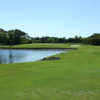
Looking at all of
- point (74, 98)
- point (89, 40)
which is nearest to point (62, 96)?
point (74, 98)

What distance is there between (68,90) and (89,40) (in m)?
66.0

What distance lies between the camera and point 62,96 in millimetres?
4859

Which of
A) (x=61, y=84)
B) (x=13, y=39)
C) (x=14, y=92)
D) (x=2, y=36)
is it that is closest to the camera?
(x=14, y=92)

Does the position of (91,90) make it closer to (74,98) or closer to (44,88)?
(74,98)

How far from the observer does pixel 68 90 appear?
213 inches

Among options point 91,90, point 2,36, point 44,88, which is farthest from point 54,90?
point 2,36

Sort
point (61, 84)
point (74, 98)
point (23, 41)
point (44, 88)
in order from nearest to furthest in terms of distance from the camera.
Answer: point (74, 98) → point (44, 88) → point (61, 84) → point (23, 41)

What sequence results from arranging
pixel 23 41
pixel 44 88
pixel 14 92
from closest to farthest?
pixel 14 92 < pixel 44 88 < pixel 23 41

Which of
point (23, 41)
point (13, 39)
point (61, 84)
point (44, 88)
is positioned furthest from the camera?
point (23, 41)

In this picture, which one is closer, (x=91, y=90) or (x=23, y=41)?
(x=91, y=90)

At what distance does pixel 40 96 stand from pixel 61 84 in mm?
1509

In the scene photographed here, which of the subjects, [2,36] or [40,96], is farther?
[2,36]

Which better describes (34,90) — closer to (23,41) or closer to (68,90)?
(68,90)

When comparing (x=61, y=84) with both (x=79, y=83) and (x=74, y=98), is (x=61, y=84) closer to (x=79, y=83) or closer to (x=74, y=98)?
(x=79, y=83)
